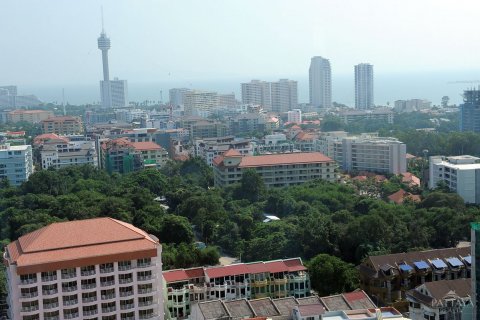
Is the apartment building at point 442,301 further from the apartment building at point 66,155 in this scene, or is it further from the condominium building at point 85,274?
the apartment building at point 66,155

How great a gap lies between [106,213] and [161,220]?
1053 mm

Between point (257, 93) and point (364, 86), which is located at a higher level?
point (364, 86)

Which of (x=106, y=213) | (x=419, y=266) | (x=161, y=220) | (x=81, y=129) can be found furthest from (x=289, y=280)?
(x=81, y=129)

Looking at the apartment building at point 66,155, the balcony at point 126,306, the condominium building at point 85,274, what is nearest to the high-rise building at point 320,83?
the apartment building at point 66,155

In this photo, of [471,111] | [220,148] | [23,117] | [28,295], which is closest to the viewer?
[28,295]

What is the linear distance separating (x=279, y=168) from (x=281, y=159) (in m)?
0.22

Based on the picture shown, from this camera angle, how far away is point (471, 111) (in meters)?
21.9

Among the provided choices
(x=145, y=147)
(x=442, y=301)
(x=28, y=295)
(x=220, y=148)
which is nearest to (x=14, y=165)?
(x=145, y=147)

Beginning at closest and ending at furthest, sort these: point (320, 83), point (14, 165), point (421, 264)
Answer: point (421, 264) < point (14, 165) < point (320, 83)

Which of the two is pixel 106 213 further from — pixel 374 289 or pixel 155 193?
pixel 374 289

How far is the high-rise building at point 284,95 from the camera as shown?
32875 mm

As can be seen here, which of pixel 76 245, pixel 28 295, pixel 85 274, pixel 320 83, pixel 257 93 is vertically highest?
pixel 320 83

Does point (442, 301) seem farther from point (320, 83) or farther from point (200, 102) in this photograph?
point (320, 83)

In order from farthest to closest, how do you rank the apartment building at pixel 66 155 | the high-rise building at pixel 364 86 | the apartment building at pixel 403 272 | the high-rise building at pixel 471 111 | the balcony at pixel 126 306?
the high-rise building at pixel 364 86 → the high-rise building at pixel 471 111 → the apartment building at pixel 66 155 → the apartment building at pixel 403 272 → the balcony at pixel 126 306
